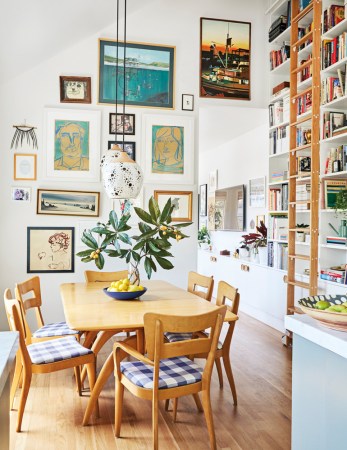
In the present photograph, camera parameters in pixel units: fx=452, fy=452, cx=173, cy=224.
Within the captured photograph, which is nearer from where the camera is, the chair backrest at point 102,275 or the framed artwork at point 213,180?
the chair backrest at point 102,275

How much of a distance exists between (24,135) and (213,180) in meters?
4.64

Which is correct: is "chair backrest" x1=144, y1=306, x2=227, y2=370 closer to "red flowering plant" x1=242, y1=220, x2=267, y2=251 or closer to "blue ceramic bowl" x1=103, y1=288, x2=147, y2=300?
"blue ceramic bowl" x1=103, y1=288, x2=147, y2=300

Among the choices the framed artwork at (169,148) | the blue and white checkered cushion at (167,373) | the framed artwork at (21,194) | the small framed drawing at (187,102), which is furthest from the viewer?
the small framed drawing at (187,102)

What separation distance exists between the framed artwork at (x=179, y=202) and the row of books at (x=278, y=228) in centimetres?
104

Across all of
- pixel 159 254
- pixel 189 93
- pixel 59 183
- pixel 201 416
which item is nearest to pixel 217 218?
pixel 189 93

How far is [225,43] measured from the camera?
5055 mm

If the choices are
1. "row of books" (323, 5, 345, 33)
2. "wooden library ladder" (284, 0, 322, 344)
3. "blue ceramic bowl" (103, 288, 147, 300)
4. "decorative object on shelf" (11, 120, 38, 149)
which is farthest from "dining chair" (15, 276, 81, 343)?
"row of books" (323, 5, 345, 33)

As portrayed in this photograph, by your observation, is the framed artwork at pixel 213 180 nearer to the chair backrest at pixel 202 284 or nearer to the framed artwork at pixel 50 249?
the framed artwork at pixel 50 249

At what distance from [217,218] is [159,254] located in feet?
16.6

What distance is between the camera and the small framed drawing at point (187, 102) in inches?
194

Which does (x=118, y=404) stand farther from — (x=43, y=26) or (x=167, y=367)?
(x=43, y=26)

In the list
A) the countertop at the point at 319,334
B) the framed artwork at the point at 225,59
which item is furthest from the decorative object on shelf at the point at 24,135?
the countertop at the point at 319,334

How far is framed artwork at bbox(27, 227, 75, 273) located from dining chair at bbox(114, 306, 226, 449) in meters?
2.22

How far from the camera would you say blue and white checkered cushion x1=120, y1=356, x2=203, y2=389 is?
7.68 ft
